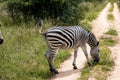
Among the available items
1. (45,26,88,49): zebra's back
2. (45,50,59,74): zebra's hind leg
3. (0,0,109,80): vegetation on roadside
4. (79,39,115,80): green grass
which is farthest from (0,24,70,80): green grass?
(79,39,115,80): green grass

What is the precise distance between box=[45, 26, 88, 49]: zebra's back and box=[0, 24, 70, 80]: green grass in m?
0.93

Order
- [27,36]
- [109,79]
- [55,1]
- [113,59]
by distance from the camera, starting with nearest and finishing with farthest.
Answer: [109,79]
[113,59]
[27,36]
[55,1]

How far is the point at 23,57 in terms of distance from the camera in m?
11.0

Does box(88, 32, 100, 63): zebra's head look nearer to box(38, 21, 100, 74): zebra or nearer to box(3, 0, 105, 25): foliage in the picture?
box(38, 21, 100, 74): zebra

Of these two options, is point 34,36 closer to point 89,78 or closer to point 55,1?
point 55,1

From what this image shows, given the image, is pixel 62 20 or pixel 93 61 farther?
pixel 62 20

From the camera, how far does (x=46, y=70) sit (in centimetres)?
1044

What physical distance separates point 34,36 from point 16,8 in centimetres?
478

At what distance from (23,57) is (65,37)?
1.62 m

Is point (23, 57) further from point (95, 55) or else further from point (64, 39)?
point (95, 55)

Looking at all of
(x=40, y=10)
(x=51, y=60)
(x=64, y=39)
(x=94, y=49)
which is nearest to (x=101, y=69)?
(x=94, y=49)

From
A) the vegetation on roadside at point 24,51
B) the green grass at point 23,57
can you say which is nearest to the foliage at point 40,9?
the vegetation on roadside at point 24,51

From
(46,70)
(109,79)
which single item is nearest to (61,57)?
(46,70)

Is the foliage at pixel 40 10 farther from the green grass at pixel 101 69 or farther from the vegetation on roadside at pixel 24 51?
the green grass at pixel 101 69
